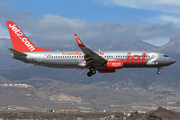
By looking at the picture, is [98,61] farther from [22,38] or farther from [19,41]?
[19,41]

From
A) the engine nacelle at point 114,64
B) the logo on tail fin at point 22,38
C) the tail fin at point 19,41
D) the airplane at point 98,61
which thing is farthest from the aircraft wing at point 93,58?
the logo on tail fin at point 22,38

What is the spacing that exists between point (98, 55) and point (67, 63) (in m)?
9.82

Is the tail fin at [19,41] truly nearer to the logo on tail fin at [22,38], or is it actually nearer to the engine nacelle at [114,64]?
the logo on tail fin at [22,38]

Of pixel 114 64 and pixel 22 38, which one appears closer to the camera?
pixel 114 64

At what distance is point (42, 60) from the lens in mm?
76062

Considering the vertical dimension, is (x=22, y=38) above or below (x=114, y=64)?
above

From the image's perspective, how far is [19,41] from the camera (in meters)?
80.4

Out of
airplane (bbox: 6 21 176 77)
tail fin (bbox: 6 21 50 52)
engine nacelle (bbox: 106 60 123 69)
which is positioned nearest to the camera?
engine nacelle (bbox: 106 60 123 69)

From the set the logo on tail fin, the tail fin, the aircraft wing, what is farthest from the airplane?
the logo on tail fin

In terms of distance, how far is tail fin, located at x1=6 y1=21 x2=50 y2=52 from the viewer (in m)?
80.1

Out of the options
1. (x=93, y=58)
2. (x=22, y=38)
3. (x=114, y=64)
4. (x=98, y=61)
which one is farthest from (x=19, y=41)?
(x=114, y=64)

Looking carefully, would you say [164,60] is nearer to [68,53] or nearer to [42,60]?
[68,53]

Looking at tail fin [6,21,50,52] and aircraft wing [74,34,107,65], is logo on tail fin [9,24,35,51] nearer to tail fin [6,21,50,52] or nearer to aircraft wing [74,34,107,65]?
tail fin [6,21,50,52]

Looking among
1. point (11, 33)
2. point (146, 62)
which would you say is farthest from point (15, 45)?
point (146, 62)
